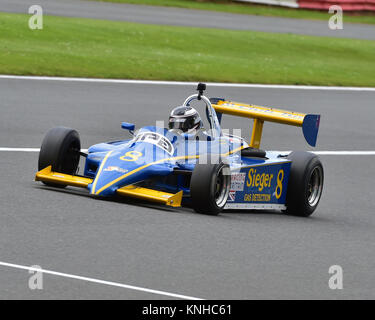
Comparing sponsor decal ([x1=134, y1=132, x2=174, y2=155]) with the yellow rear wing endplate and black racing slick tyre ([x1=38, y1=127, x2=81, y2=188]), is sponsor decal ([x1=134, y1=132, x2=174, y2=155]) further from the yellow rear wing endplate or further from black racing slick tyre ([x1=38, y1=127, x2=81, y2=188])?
black racing slick tyre ([x1=38, y1=127, x2=81, y2=188])

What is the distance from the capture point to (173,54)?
22938 millimetres

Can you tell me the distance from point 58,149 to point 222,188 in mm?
1768

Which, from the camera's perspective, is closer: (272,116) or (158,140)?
(158,140)

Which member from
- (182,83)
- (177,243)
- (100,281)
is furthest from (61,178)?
(182,83)

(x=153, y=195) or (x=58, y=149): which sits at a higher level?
(x=58, y=149)

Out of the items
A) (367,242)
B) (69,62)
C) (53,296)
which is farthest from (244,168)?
(69,62)

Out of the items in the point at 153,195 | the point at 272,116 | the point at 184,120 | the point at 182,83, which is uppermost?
the point at 182,83

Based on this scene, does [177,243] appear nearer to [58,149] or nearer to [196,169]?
[196,169]

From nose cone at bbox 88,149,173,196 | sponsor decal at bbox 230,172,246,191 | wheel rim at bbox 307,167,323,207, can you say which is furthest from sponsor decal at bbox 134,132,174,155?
wheel rim at bbox 307,167,323,207

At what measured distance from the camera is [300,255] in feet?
28.1

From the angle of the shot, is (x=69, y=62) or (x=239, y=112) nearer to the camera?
(x=239, y=112)

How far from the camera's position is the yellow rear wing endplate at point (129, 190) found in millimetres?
9336

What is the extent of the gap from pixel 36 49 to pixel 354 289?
47.9 ft
